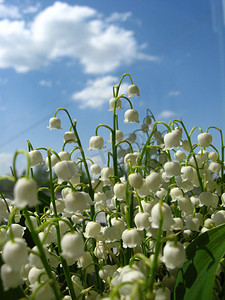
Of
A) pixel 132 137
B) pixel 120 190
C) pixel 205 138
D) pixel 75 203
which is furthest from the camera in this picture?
pixel 132 137

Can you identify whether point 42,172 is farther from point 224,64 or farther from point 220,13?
point 220,13

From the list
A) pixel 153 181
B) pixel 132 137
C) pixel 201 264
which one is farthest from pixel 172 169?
pixel 132 137

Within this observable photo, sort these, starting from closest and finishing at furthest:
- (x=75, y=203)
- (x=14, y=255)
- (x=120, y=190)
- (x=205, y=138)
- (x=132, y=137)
A: (x=14, y=255), (x=75, y=203), (x=120, y=190), (x=205, y=138), (x=132, y=137)

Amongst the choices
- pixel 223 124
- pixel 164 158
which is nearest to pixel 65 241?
pixel 164 158

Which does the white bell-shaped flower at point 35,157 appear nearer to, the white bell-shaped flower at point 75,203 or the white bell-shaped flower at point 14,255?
the white bell-shaped flower at point 75,203

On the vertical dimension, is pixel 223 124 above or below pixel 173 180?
above

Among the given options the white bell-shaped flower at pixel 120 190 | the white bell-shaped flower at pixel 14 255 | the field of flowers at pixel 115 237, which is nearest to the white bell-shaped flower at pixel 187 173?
the field of flowers at pixel 115 237

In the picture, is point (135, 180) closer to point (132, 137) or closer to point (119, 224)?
point (119, 224)

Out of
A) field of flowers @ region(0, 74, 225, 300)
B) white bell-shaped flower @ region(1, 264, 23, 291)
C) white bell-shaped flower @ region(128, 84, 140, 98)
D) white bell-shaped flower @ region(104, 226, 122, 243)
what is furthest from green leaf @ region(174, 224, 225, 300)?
white bell-shaped flower @ region(128, 84, 140, 98)

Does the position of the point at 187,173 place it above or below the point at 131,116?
below
